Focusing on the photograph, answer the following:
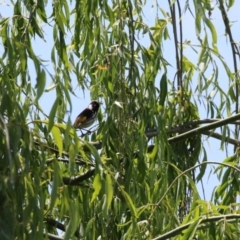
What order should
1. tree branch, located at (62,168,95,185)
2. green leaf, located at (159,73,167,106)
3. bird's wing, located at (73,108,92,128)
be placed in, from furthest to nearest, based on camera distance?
bird's wing, located at (73,108,92,128) → tree branch, located at (62,168,95,185) → green leaf, located at (159,73,167,106)

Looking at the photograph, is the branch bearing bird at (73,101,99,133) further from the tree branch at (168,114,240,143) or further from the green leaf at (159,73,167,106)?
the green leaf at (159,73,167,106)

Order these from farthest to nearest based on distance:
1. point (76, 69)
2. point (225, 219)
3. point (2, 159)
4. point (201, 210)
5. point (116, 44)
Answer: point (76, 69)
point (116, 44)
point (201, 210)
point (225, 219)
point (2, 159)

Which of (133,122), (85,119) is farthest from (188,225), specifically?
(85,119)

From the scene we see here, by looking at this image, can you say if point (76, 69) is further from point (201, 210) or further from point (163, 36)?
point (201, 210)

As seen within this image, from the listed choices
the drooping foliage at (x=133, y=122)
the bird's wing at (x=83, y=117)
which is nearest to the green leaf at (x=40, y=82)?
the drooping foliage at (x=133, y=122)

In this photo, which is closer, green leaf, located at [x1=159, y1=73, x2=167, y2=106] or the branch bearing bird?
green leaf, located at [x1=159, y1=73, x2=167, y2=106]

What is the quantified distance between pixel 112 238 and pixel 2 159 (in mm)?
1042

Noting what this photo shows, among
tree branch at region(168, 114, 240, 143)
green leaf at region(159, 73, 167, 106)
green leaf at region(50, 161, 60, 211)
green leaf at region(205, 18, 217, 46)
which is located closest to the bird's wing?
Answer: tree branch at region(168, 114, 240, 143)

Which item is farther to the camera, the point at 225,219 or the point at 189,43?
the point at 189,43

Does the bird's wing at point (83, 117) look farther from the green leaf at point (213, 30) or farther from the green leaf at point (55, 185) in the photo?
the green leaf at point (55, 185)

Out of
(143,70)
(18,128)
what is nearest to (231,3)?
(143,70)

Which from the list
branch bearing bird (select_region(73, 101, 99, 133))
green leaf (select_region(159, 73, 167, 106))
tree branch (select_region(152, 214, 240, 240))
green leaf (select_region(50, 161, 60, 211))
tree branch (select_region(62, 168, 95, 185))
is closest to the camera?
green leaf (select_region(50, 161, 60, 211))

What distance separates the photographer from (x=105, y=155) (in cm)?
374

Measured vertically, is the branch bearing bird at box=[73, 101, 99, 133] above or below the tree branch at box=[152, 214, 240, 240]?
above
